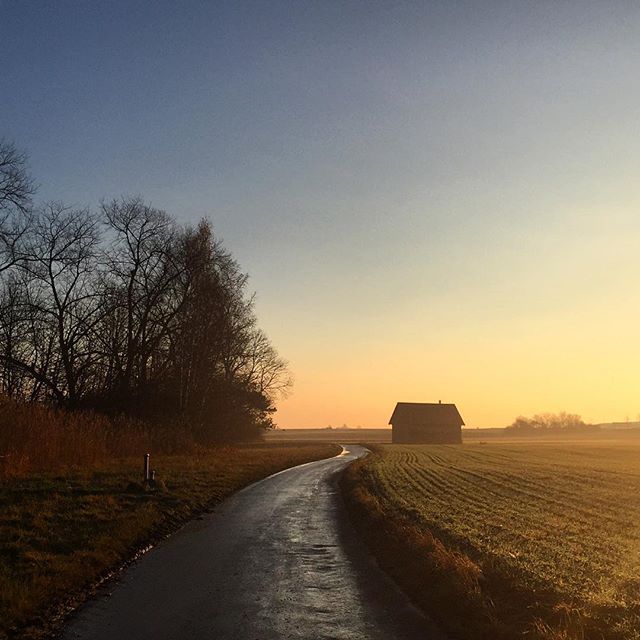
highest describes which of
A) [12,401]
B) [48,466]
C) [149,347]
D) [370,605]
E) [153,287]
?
[153,287]

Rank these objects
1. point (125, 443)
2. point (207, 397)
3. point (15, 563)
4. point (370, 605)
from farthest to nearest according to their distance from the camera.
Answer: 1. point (207, 397)
2. point (125, 443)
3. point (15, 563)
4. point (370, 605)

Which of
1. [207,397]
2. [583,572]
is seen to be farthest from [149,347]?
[583,572]

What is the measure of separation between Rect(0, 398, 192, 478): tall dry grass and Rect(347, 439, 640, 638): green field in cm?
1079

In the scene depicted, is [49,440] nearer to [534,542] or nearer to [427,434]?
[534,542]

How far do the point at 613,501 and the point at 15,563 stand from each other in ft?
66.4

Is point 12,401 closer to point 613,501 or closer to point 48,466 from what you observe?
point 48,466

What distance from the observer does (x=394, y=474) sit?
34.8m

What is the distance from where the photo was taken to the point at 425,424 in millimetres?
125625

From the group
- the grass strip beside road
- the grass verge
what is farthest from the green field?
the grass strip beside road

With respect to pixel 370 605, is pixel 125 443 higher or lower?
higher

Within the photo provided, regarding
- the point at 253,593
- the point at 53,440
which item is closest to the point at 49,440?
the point at 53,440

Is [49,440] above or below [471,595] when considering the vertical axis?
above

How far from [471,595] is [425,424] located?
119 m

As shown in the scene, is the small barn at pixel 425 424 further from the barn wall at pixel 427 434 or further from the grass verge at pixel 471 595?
the grass verge at pixel 471 595
